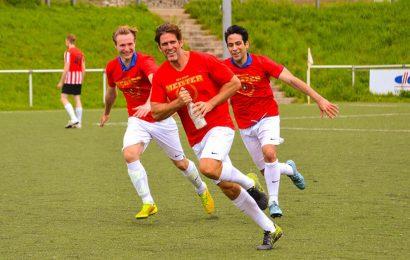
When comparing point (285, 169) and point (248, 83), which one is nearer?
point (248, 83)

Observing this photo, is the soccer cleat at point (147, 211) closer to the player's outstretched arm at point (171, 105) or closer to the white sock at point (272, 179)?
the white sock at point (272, 179)

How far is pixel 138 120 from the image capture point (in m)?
11.4

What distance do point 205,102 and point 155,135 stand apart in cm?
250

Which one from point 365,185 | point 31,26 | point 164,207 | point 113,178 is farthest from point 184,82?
point 31,26

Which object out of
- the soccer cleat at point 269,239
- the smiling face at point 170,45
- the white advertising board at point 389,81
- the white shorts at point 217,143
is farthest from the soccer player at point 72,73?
the soccer cleat at point 269,239

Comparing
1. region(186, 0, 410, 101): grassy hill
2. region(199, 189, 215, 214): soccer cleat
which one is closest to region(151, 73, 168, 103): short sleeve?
region(199, 189, 215, 214): soccer cleat

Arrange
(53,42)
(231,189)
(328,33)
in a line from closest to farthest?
1. (231,189)
2. (53,42)
3. (328,33)

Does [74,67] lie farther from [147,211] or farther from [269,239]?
[269,239]

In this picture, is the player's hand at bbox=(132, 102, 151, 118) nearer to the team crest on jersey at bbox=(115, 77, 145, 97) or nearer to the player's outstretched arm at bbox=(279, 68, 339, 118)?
the team crest on jersey at bbox=(115, 77, 145, 97)

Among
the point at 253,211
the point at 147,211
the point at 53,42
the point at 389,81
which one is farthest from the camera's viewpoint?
the point at 53,42

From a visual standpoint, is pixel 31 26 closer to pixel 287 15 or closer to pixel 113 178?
pixel 287 15

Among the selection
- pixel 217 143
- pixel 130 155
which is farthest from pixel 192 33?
pixel 217 143

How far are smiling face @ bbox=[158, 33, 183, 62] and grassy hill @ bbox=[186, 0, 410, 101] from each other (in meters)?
29.0

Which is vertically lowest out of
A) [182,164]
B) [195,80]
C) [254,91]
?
[182,164]
